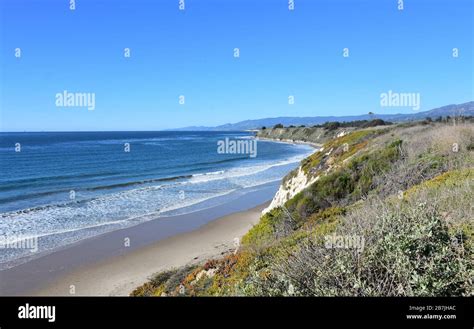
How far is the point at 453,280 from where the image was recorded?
3580 mm

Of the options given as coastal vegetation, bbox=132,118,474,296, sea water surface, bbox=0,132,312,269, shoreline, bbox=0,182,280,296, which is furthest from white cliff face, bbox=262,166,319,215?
coastal vegetation, bbox=132,118,474,296

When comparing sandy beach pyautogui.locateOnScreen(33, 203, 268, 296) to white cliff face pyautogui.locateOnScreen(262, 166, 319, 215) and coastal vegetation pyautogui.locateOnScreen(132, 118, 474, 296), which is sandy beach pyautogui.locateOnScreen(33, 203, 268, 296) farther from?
coastal vegetation pyautogui.locateOnScreen(132, 118, 474, 296)

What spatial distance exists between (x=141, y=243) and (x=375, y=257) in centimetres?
1519

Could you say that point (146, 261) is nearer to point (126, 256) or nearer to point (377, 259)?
point (126, 256)

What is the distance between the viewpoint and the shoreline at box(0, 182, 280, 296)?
1289 cm

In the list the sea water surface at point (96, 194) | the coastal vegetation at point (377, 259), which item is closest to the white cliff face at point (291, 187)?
the sea water surface at point (96, 194)

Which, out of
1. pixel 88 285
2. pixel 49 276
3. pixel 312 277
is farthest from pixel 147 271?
pixel 312 277

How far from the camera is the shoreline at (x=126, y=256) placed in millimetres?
12891

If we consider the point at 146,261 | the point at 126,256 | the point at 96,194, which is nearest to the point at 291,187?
the point at 146,261

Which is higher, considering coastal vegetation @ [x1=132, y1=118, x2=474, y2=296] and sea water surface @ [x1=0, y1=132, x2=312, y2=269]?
coastal vegetation @ [x1=132, y1=118, x2=474, y2=296]

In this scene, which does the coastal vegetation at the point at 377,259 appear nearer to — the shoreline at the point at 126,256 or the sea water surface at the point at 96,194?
the shoreline at the point at 126,256

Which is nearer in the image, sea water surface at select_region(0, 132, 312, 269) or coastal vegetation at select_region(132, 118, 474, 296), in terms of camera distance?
coastal vegetation at select_region(132, 118, 474, 296)

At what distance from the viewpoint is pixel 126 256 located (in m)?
15.9

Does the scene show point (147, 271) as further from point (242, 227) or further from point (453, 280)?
point (453, 280)
